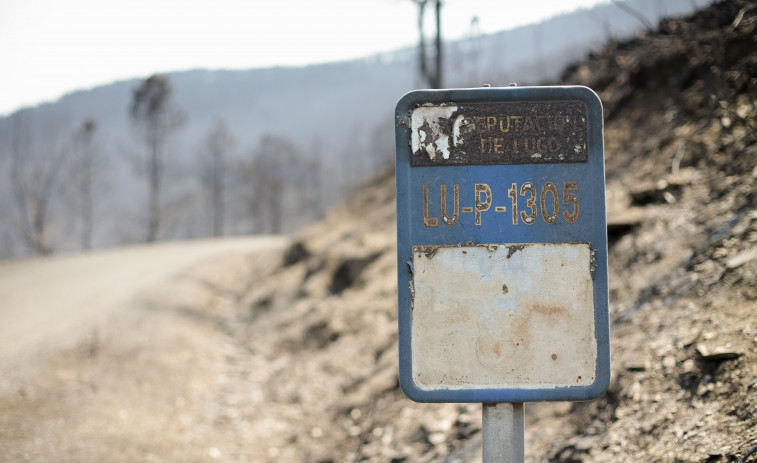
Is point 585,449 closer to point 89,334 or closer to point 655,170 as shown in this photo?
point 655,170

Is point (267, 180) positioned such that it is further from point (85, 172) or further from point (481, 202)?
point (481, 202)

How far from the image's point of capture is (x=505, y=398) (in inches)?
67.2

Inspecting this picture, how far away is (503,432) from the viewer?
1.75m

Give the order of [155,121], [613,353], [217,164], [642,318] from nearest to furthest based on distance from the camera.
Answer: [613,353]
[642,318]
[155,121]
[217,164]

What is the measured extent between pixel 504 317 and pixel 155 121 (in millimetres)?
38123

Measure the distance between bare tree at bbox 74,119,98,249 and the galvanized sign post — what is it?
40651 mm

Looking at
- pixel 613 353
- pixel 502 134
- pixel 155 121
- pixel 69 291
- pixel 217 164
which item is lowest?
pixel 69 291

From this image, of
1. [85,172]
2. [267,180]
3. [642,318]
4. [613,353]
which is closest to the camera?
[613,353]

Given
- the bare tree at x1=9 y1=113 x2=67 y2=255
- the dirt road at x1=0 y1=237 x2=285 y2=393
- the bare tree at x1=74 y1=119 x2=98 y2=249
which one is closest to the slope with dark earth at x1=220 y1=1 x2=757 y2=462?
the dirt road at x1=0 y1=237 x2=285 y2=393

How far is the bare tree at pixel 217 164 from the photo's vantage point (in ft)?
161

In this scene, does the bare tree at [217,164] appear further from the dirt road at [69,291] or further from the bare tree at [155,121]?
the dirt road at [69,291]

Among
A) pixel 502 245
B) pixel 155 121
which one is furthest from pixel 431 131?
pixel 155 121

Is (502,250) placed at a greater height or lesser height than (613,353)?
greater

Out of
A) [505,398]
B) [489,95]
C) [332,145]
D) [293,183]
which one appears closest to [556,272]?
[505,398]
